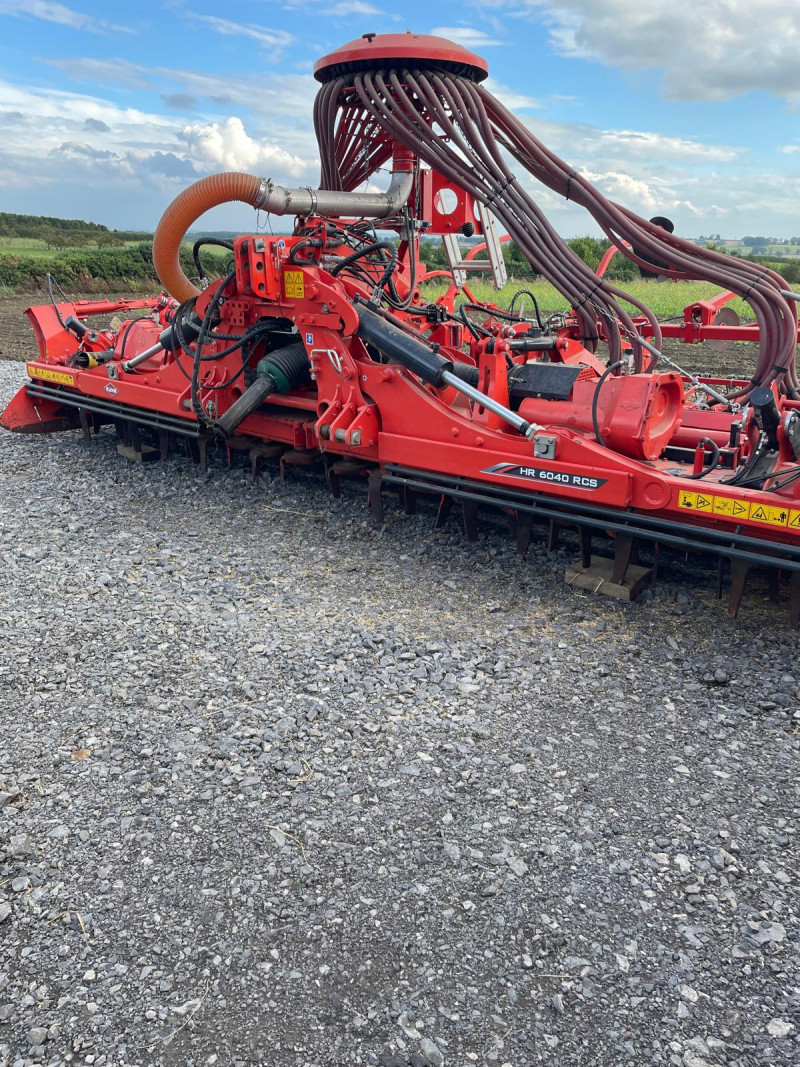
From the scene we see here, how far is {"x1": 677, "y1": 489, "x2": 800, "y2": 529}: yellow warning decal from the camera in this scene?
3.78 metres

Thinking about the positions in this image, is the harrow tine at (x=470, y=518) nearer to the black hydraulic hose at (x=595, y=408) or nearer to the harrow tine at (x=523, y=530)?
the harrow tine at (x=523, y=530)

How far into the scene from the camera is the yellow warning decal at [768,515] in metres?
3.79

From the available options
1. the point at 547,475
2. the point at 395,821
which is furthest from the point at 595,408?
the point at 395,821

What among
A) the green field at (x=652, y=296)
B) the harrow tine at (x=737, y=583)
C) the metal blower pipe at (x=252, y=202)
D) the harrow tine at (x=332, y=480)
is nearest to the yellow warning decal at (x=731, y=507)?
the harrow tine at (x=737, y=583)

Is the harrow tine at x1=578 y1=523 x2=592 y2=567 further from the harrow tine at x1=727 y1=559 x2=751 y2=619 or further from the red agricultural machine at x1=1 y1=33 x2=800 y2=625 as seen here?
the harrow tine at x1=727 y1=559 x2=751 y2=619

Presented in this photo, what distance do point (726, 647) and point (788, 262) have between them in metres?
31.4

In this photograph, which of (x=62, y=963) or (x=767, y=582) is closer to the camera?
(x=62, y=963)

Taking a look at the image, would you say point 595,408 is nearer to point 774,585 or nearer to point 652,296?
point 774,585

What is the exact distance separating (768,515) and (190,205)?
466 cm

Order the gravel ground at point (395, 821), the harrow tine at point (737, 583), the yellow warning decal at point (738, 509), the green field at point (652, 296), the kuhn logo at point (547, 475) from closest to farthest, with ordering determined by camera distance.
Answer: the gravel ground at point (395, 821), the yellow warning decal at point (738, 509), the harrow tine at point (737, 583), the kuhn logo at point (547, 475), the green field at point (652, 296)

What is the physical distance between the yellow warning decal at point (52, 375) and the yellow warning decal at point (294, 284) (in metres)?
3.05

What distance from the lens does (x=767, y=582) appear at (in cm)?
440

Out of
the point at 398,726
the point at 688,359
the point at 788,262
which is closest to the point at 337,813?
the point at 398,726

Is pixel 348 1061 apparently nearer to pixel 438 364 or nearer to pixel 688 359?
pixel 438 364
